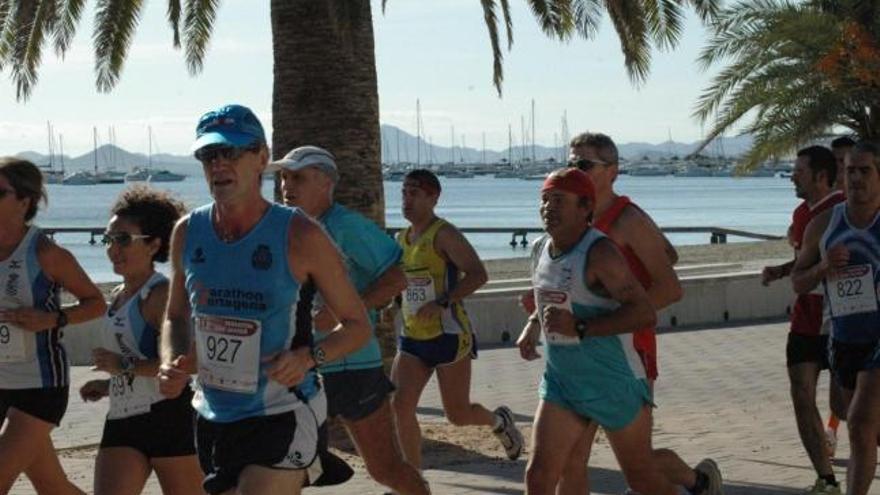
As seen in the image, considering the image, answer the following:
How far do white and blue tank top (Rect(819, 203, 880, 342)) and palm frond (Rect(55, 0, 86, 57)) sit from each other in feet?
24.3

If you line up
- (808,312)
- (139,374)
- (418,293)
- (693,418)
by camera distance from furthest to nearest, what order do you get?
1. (693,418)
2. (418,293)
3. (808,312)
4. (139,374)

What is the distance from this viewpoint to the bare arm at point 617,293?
7195mm

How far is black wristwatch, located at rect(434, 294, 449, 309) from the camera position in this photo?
10375 millimetres

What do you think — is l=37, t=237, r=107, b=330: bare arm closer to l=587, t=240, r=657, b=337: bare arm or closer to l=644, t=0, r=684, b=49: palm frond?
l=587, t=240, r=657, b=337: bare arm

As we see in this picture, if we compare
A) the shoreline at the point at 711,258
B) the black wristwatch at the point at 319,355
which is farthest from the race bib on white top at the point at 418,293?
the shoreline at the point at 711,258

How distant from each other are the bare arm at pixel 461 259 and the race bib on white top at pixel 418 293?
0.12 m

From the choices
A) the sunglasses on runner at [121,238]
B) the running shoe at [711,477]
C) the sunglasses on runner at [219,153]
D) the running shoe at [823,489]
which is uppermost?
the sunglasses on runner at [219,153]

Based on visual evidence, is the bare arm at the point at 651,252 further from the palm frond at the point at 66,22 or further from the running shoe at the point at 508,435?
the palm frond at the point at 66,22

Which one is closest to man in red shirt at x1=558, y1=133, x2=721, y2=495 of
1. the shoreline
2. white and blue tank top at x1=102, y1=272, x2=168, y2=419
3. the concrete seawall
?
white and blue tank top at x1=102, y1=272, x2=168, y2=419

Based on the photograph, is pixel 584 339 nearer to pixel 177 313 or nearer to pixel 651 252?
pixel 651 252

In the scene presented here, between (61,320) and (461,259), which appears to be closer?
(61,320)

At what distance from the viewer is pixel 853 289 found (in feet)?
28.0

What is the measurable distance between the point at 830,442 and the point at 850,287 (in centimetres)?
213

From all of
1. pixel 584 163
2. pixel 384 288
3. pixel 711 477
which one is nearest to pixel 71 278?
pixel 384 288
